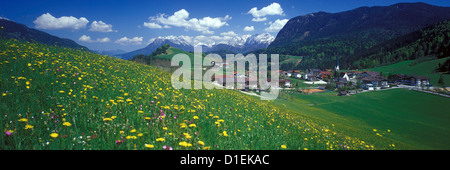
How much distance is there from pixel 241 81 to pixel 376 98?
56.9 metres

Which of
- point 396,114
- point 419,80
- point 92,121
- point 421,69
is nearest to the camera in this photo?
point 92,121

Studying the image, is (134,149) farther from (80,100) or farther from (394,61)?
(394,61)

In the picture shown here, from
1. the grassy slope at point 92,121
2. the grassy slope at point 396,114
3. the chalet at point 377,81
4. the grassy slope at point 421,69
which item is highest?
the grassy slope at point 421,69

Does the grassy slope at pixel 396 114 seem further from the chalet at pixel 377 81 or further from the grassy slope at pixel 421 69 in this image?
the grassy slope at pixel 421 69

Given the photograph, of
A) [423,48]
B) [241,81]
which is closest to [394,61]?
[423,48]

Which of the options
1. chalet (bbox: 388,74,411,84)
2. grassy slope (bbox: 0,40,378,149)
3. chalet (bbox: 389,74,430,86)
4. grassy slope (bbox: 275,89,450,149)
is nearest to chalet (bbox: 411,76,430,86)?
chalet (bbox: 389,74,430,86)

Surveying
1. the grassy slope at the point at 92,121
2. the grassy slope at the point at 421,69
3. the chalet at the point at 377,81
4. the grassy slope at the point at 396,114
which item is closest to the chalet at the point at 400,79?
the chalet at the point at 377,81

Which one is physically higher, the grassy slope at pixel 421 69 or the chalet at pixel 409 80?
the grassy slope at pixel 421 69

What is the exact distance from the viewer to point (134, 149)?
3.12m
